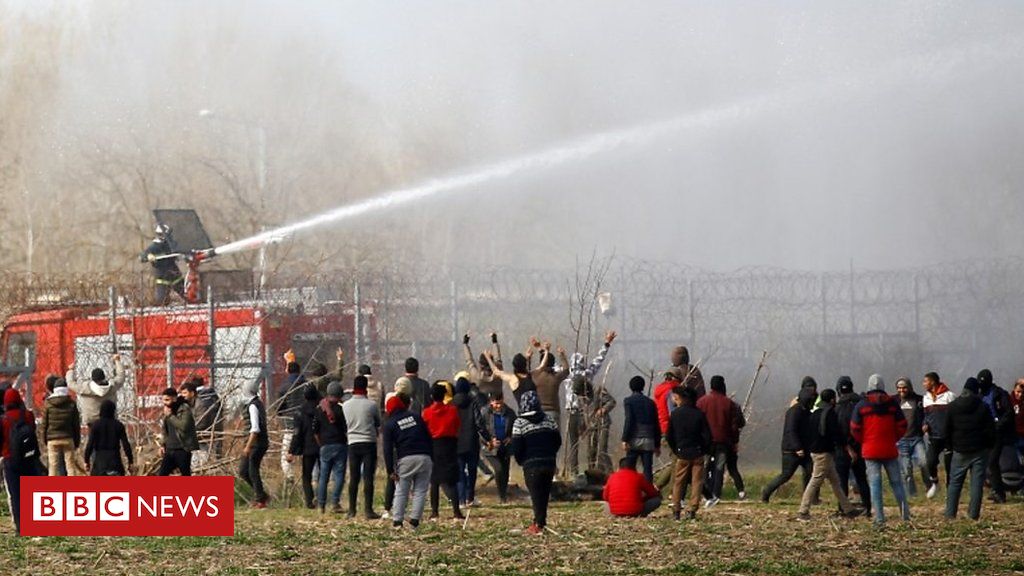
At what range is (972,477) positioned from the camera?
61.1 feet

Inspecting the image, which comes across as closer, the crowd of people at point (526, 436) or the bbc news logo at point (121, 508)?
the bbc news logo at point (121, 508)

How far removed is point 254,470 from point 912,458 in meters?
8.11

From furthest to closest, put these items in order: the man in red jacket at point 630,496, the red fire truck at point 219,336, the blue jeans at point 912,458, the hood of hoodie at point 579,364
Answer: the red fire truck at point 219,336, the blue jeans at point 912,458, the hood of hoodie at point 579,364, the man in red jacket at point 630,496

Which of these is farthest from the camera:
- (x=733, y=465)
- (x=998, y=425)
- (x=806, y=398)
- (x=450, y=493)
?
(x=998, y=425)

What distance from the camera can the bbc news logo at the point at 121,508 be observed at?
54.2 ft

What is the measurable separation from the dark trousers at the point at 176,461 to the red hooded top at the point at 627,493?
4.62m

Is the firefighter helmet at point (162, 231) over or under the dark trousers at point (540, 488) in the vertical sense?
over

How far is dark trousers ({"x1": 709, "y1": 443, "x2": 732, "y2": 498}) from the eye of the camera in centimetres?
2028

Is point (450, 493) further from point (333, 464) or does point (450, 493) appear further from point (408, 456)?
point (333, 464)

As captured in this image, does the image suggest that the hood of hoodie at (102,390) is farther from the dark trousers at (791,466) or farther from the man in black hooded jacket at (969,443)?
the man in black hooded jacket at (969,443)

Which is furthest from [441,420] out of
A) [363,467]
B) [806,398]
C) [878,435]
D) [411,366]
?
[878,435]

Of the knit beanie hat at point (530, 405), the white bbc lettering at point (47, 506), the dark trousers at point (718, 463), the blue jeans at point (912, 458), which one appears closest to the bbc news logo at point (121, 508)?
the white bbc lettering at point (47, 506)

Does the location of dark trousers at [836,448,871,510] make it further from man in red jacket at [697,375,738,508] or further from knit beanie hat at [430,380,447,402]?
knit beanie hat at [430,380,447,402]

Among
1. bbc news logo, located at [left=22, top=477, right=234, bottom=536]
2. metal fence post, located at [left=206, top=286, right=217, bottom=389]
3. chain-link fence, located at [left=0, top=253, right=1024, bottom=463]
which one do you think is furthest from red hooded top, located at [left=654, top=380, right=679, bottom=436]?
metal fence post, located at [left=206, top=286, right=217, bottom=389]
